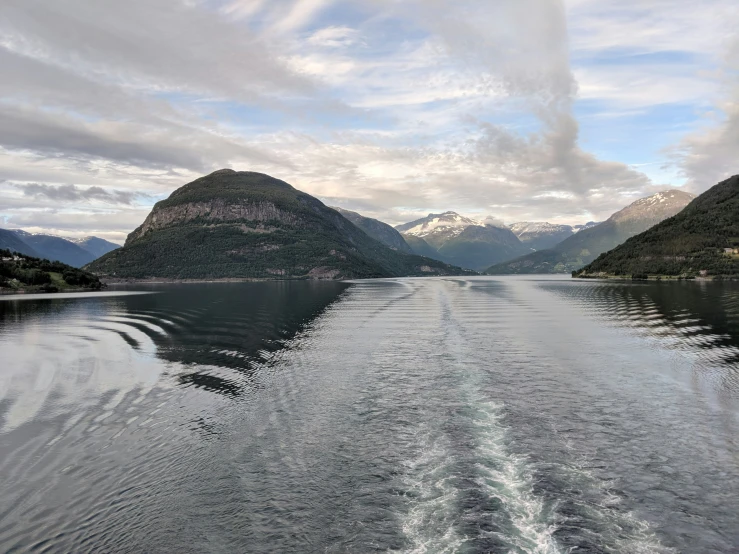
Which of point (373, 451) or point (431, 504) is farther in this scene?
point (373, 451)

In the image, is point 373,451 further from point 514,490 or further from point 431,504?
point 514,490

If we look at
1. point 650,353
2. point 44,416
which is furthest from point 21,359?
point 650,353

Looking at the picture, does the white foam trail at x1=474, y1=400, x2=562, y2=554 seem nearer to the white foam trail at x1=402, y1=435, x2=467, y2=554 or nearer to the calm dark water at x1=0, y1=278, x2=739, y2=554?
the calm dark water at x1=0, y1=278, x2=739, y2=554

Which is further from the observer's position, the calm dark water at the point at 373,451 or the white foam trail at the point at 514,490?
the calm dark water at the point at 373,451

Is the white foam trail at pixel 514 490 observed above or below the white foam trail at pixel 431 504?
above

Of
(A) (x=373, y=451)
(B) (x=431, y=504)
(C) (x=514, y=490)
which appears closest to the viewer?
(B) (x=431, y=504)

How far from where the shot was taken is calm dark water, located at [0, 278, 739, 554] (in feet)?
51.8

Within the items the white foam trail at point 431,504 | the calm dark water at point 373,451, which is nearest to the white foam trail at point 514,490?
the calm dark water at point 373,451

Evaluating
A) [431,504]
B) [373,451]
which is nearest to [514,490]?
[431,504]

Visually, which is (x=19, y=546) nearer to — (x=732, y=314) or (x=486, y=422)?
(x=486, y=422)

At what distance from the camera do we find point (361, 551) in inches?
579

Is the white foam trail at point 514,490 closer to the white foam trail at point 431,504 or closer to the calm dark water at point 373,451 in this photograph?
the calm dark water at point 373,451

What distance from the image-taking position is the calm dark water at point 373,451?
621 inches

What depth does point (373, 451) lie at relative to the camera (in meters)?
22.9
